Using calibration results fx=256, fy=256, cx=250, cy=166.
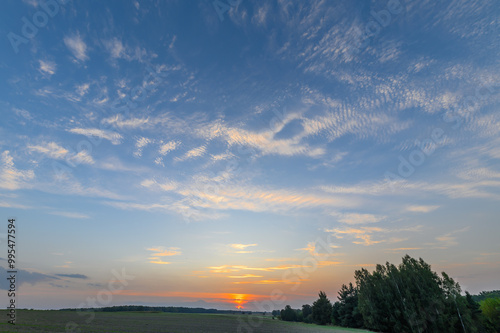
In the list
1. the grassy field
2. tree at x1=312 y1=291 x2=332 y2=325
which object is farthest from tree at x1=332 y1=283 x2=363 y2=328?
the grassy field

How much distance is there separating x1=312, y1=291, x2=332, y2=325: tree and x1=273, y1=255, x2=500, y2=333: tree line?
213 feet

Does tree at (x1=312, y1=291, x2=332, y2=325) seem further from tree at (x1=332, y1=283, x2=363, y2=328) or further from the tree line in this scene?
the tree line

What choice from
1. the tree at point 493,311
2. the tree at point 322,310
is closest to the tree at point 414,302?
the tree at point 493,311

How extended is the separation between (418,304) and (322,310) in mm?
91034

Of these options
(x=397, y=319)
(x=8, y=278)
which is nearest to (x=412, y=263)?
(x=397, y=319)

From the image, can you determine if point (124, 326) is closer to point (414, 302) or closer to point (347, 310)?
point (414, 302)

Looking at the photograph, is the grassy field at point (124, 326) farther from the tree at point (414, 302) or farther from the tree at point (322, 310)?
the tree at point (322, 310)

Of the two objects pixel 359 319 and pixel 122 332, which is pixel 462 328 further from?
pixel 122 332

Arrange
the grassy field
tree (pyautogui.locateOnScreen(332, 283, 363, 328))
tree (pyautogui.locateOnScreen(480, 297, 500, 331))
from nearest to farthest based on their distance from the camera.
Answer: the grassy field < tree (pyautogui.locateOnScreen(480, 297, 500, 331)) < tree (pyautogui.locateOnScreen(332, 283, 363, 328))

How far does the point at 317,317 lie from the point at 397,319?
87674 mm

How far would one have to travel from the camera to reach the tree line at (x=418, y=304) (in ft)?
250

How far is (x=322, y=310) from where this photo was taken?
520ft

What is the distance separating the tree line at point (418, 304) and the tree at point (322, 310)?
213 feet

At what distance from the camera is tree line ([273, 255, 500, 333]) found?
3000 inches
